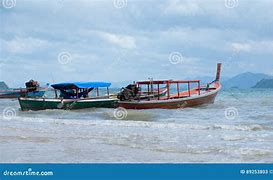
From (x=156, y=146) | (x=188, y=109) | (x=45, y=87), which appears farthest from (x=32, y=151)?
(x=45, y=87)

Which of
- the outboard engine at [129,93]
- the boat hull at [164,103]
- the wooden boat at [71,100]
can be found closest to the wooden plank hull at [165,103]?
the boat hull at [164,103]

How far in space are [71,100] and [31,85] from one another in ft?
18.4

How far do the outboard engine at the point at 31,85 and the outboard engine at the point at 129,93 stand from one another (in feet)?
23.8

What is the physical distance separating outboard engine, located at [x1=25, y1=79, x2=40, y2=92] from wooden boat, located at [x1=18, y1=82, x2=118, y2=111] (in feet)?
11.2

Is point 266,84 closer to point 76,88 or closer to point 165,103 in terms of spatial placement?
point 165,103

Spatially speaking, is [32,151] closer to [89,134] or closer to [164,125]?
[89,134]

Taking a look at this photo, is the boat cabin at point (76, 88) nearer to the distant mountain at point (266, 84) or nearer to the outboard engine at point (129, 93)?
the outboard engine at point (129, 93)

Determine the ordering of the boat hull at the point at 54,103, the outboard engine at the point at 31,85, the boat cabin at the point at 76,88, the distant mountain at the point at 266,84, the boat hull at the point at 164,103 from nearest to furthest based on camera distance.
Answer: the boat hull at the point at 164,103
the boat hull at the point at 54,103
the boat cabin at the point at 76,88
the outboard engine at the point at 31,85
the distant mountain at the point at 266,84

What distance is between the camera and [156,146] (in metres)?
10.4

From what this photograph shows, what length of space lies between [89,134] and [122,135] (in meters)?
1.14

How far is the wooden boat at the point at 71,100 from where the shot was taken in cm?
2673

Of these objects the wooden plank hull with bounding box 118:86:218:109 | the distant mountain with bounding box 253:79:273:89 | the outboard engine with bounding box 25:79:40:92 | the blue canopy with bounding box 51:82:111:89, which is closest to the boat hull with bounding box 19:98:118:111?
the blue canopy with bounding box 51:82:111:89

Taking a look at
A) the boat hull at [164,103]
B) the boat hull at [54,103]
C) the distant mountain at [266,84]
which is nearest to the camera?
the boat hull at [164,103]

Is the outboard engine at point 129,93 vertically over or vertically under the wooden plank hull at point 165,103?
over
